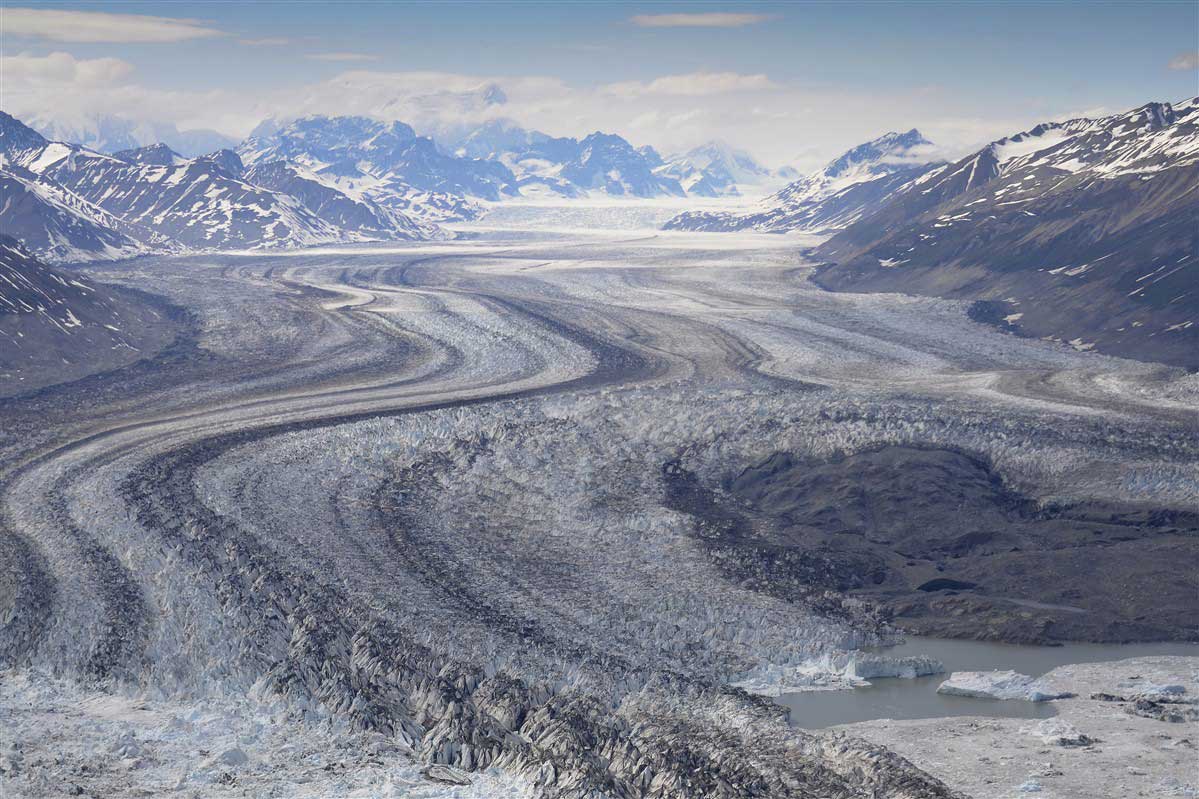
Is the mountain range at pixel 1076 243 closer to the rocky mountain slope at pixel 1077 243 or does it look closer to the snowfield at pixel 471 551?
the rocky mountain slope at pixel 1077 243

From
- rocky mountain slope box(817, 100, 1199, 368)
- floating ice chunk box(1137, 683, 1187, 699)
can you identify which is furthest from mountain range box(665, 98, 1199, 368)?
floating ice chunk box(1137, 683, 1187, 699)

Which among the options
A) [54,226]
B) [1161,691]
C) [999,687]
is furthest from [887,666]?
[54,226]

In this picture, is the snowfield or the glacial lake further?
the glacial lake

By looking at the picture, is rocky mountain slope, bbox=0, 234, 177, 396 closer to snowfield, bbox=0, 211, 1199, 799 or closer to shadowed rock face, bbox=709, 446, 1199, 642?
snowfield, bbox=0, 211, 1199, 799

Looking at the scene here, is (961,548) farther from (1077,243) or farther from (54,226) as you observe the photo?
(54,226)

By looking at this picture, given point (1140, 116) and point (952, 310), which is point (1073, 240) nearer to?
point (952, 310)
